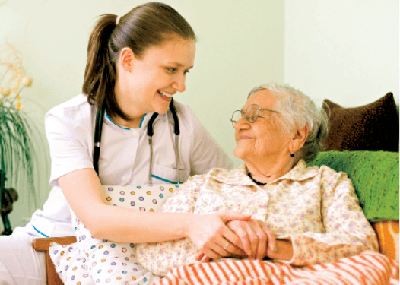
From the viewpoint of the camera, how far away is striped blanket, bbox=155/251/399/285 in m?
0.97

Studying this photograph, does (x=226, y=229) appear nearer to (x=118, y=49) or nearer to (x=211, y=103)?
(x=118, y=49)

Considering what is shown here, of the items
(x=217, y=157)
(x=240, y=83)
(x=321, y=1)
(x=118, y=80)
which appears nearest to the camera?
(x=118, y=80)

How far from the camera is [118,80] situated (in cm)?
163

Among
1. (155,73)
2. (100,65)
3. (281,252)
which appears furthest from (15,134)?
(281,252)

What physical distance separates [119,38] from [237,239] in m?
0.89

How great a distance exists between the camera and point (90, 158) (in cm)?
152

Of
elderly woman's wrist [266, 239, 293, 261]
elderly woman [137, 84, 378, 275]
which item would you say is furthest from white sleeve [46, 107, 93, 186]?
elderly woman's wrist [266, 239, 293, 261]

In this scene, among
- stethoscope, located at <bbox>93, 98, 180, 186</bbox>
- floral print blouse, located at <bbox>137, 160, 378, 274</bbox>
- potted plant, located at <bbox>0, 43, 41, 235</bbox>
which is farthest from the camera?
potted plant, located at <bbox>0, 43, 41, 235</bbox>

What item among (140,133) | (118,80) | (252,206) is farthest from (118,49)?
(252,206)

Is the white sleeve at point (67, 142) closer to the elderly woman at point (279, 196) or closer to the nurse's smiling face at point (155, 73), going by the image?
the nurse's smiling face at point (155, 73)

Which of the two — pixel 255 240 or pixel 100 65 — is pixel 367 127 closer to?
pixel 255 240

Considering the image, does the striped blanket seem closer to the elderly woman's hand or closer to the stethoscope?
the elderly woman's hand

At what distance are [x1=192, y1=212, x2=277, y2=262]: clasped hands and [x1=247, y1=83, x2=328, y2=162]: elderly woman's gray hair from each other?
429 mm

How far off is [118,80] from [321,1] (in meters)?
1.07
